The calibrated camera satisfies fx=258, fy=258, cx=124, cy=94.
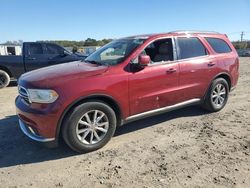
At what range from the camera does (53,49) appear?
35.1 feet

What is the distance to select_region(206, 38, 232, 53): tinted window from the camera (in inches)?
232

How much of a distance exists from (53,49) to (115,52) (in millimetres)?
6200

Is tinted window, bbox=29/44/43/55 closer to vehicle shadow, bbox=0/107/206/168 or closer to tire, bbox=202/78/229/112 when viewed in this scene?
vehicle shadow, bbox=0/107/206/168

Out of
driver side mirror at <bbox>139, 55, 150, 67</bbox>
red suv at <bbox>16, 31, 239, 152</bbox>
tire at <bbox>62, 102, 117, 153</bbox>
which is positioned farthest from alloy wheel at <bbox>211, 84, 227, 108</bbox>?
tire at <bbox>62, 102, 117, 153</bbox>

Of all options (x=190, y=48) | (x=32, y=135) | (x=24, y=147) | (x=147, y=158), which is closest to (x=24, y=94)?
(x=32, y=135)

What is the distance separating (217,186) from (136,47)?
2.69m

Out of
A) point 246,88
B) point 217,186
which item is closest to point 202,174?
point 217,186

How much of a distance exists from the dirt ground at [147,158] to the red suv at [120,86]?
36 centimetres

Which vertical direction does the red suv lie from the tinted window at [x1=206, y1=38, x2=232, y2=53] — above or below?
below

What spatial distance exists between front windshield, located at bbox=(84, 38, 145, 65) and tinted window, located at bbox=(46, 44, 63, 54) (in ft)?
18.2

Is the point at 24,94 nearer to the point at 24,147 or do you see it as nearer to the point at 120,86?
the point at 24,147

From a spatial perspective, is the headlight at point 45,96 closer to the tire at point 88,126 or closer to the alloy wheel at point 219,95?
the tire at point 88,126

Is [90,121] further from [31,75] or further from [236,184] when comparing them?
[236,184]

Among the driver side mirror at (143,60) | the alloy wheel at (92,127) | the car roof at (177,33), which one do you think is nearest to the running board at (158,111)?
the alloy wheel at (92,127)
